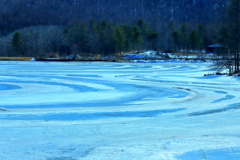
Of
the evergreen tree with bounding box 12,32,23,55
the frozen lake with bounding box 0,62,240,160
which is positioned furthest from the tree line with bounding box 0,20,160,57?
the frozen lake with bounding box 0,62,240,160

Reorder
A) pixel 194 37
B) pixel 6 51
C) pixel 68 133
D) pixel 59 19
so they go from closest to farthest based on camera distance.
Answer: pixel 68 133, pixel 194 37, pixel 6 51, pixel 59 19

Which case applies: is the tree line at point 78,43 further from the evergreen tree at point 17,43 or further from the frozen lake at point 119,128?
the frozen lake at point 119,128

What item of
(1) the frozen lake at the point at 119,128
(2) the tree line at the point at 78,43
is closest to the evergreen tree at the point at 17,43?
(2) the tree line at the point at 78,43

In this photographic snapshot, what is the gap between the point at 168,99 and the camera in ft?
41.4

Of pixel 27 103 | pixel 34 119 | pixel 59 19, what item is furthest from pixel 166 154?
pixel 59 19

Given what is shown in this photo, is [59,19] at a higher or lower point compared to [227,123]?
higher

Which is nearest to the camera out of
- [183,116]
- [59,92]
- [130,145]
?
[130,145]

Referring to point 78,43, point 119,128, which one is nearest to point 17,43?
point 78,43

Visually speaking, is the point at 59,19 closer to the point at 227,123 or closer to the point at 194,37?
the point at 194,37

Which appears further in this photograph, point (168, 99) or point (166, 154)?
point (168, 99)

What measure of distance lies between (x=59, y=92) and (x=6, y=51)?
79.8 meters

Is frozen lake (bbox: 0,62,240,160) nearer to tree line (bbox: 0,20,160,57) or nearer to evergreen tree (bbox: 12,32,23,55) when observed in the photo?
tree line (bbox: 0,20,160,57)

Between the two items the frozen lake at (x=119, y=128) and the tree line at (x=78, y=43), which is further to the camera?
the tree line at (x=78, y=43)

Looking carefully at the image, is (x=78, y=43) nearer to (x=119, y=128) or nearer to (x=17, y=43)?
(x=17, y=43)
